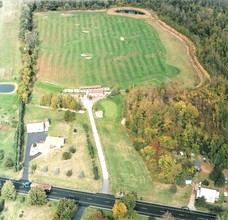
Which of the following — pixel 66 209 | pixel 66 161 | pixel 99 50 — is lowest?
pixel 66 161

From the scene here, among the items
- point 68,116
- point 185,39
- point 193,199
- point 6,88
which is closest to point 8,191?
point 68,116

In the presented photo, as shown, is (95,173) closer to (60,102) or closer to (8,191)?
(8,191)

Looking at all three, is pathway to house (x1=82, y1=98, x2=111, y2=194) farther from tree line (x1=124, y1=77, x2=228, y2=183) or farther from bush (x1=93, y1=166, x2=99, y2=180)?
tree line (x1=124, y1=77, x2=228, y2=183)

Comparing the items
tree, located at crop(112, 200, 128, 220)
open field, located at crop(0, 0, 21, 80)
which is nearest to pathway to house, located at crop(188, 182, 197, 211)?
tree, located at crop(112, 200, 128, 220)

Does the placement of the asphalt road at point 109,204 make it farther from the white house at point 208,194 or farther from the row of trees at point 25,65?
the row of trees at point 25,65

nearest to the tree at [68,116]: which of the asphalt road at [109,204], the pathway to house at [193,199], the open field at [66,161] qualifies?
the open field at [66,161]
